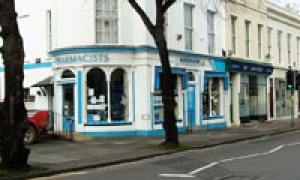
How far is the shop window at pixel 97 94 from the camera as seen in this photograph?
68.0 feet

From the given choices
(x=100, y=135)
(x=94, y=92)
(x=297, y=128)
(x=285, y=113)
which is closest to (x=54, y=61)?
(x=94, y=92)

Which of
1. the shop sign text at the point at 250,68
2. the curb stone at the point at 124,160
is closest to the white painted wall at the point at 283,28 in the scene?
the shop sign text at the point at 250,68

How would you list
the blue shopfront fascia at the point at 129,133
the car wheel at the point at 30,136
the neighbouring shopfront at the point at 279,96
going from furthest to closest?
the neighbouring shopfront at the point at 279,96 → the blue shopfront fascia at the point at 129,133 → the car wheel at the point at 30,136

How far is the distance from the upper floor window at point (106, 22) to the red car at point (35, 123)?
439 cm

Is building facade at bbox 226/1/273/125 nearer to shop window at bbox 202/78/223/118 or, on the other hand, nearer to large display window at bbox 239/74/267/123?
large display window at bbox 239/74/267/123

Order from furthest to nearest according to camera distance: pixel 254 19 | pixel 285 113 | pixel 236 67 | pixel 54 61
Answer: pixel 285 113 < pixel 254 19 < pixel 236 67 < pixel 54 61

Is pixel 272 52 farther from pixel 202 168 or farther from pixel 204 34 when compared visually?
pixel 202 168

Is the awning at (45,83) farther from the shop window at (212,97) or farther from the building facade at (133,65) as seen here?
the shop window at (212,97)

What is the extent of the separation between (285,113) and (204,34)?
13864 millimetres

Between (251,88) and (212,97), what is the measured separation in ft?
17.0

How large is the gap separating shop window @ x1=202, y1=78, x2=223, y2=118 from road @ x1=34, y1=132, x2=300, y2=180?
10.2 meters

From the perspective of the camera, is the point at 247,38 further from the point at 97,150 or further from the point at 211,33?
the point at 97,150

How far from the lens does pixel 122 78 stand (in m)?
21.2

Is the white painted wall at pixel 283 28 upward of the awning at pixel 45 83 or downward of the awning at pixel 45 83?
upward
